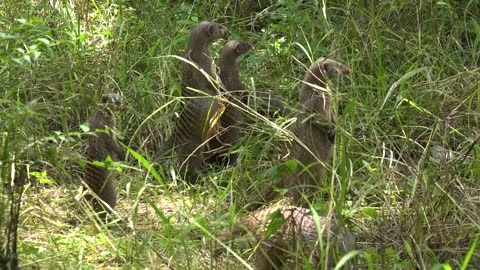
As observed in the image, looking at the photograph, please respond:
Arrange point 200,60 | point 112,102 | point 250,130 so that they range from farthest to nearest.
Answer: point 200,60, point 250,130, point 112,102

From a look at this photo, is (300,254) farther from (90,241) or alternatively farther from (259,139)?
(259,139)

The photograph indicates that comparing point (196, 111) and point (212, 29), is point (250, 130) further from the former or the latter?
point (212, 29)

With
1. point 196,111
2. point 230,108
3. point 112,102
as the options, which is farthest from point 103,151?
point 230,108

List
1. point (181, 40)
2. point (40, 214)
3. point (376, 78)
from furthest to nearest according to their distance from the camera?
1. point (181, 40)
2. point (376, 78)
3. point (40, 214)

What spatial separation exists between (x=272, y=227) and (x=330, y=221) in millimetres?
221

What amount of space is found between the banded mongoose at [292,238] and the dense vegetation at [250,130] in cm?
12

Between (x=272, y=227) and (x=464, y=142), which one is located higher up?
(x=272, y=227)

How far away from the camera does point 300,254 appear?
3.92 meters

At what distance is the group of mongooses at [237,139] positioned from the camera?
4047 millimetres

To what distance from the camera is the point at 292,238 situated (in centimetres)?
399

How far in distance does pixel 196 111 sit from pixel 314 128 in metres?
0.88

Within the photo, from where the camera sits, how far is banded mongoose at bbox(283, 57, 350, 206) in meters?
5.23

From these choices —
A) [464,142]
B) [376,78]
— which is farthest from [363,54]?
[464,142]

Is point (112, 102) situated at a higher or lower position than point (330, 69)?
higher
